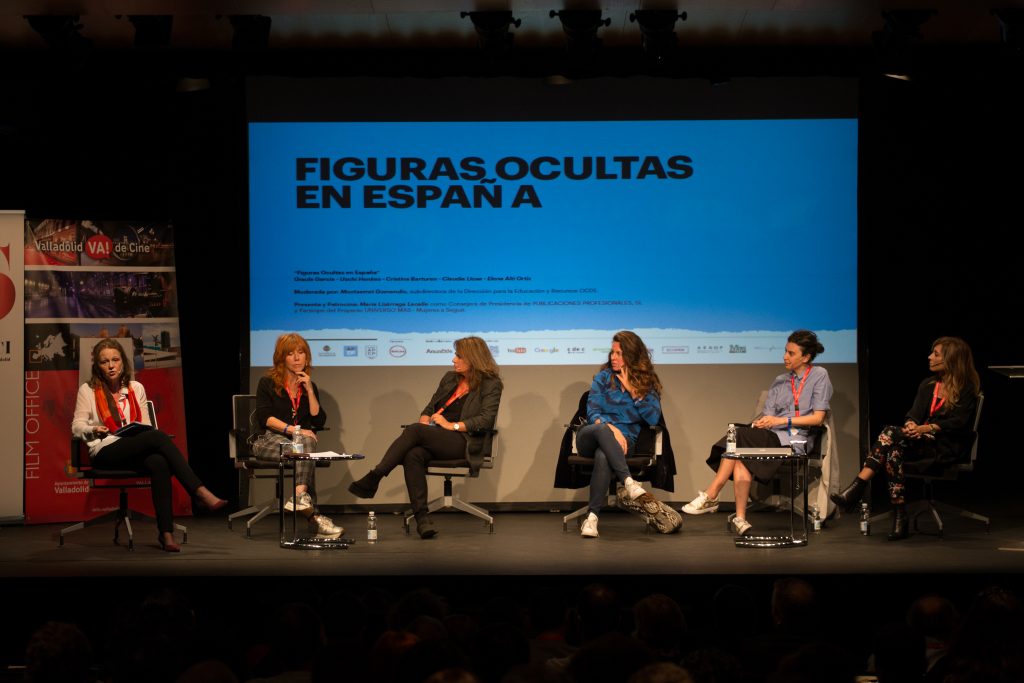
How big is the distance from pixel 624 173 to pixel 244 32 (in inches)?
97.8

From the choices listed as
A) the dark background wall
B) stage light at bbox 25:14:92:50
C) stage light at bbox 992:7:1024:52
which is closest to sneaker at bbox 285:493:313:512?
the dark background wall

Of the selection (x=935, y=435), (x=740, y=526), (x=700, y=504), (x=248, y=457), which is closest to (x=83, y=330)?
(x=248, y=457)

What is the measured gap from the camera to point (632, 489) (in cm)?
645

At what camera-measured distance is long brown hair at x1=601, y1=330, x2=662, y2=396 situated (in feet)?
22.1

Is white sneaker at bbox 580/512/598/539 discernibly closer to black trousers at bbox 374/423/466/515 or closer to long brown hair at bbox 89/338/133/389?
black trousers at bbox 374/423/466/515

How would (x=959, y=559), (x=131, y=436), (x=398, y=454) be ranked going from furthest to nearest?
1. (x=398, y=454)
2. (x=131, y=436)
3. (x=959, y=559)

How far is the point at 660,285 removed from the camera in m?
7.46

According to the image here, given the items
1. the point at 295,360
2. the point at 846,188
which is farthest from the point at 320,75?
the point at 846,188

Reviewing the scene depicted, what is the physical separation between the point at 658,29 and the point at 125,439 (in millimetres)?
3718

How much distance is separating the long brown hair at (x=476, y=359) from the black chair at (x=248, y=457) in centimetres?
123

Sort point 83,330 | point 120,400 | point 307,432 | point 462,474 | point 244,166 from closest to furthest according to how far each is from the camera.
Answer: point 120,400, point 307,432, point 462,474, point 83,330, point 244,166

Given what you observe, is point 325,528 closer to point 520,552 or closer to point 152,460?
point 152,460

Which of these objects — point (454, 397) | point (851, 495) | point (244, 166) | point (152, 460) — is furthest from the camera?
point (244, 166)

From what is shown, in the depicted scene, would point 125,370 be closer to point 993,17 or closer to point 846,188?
point 846,188
